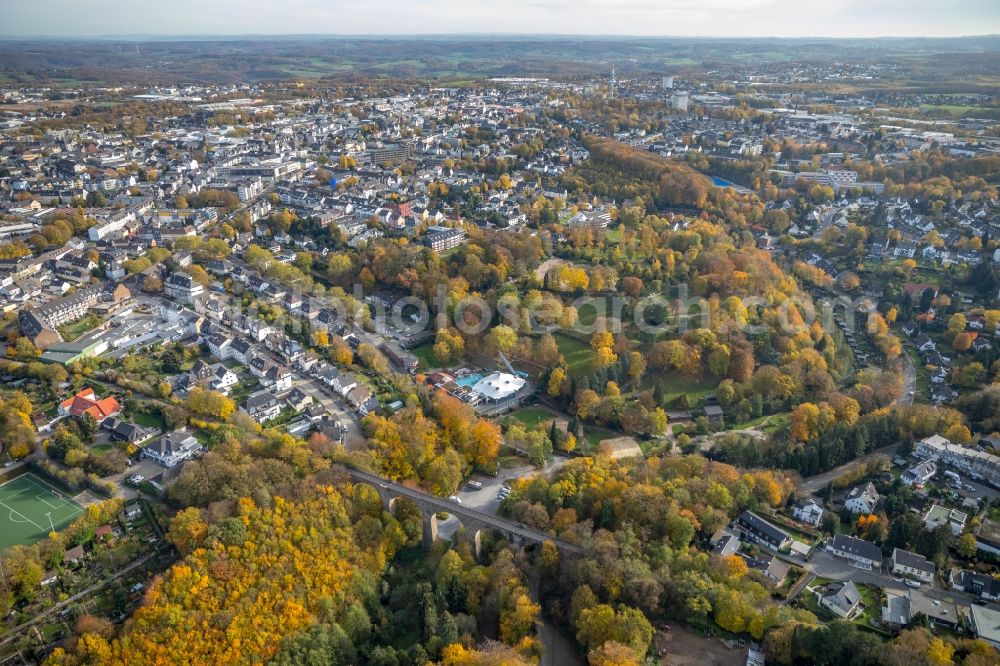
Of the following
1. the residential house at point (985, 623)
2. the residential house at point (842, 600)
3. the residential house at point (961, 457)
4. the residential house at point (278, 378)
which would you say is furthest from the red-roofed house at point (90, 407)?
the residential house at point (961, 457)

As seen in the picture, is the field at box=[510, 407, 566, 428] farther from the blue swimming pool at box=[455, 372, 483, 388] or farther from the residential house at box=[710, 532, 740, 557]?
the residential house at box=[710, 532, 740, 557]

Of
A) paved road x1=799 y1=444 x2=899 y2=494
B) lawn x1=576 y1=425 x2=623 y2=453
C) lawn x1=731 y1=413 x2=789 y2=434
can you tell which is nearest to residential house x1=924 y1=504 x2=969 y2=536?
paved road x1=799 y1=444 x2=899 y2=494

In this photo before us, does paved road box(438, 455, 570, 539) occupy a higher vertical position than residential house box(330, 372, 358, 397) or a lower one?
lower

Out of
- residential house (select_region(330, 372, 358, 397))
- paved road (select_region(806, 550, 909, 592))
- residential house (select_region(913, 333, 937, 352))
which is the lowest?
paved road (select_region(806, 550, 909, 592))

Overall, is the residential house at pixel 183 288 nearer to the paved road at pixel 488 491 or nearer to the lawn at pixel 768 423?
the paved road at pixel 488 491

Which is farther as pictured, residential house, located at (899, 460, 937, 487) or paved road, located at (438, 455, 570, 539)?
residential house, located at (899, 460, 937, 487)

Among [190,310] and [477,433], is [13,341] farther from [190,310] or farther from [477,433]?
[477,433]

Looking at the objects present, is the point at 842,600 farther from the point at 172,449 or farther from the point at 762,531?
the point at 172,449
